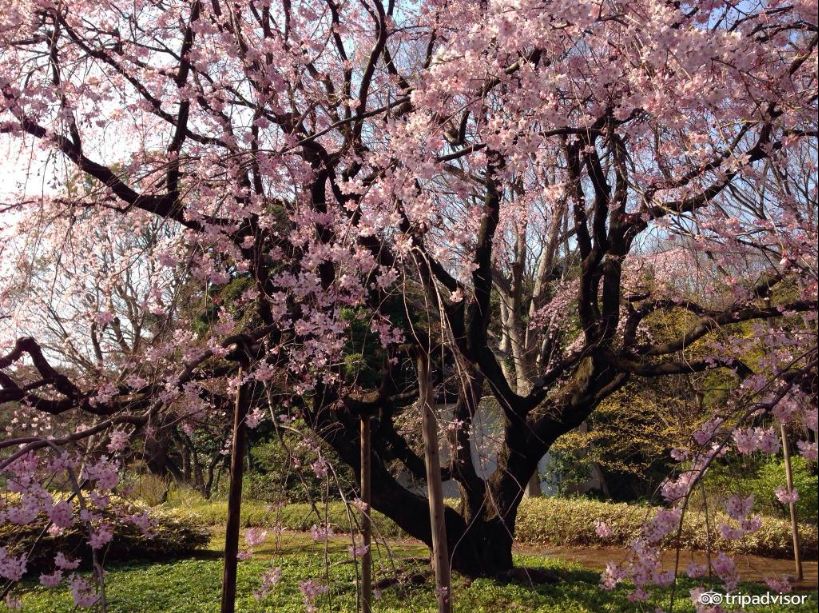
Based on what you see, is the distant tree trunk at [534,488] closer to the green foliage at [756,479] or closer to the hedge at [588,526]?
the hedge at [588,526]

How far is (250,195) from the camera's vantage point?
374 centimetres

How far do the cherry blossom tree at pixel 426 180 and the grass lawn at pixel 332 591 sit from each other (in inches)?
17.7

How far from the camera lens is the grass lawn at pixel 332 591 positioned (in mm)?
5066

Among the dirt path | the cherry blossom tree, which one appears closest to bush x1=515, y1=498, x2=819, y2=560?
the dirt path

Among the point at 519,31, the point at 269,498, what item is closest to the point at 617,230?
the point at 519,31

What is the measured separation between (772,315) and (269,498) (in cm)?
893

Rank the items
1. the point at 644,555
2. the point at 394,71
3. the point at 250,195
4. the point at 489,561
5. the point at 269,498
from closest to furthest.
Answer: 1. the point at 644,555
2. the point at 250,195
3. the point at 394,71
4. the point at 489,561
5. the point at 269,498

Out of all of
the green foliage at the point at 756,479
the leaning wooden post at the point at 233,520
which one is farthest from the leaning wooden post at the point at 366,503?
the green foliage at the point at 756,479

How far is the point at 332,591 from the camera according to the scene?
18.2ft

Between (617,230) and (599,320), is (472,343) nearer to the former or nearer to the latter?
(599,320)

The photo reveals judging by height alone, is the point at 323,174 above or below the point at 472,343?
above

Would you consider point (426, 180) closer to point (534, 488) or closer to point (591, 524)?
point (591, 524)

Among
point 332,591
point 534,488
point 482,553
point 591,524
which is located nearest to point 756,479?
point 591,524

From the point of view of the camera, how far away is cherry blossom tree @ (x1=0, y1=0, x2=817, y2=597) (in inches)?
107
